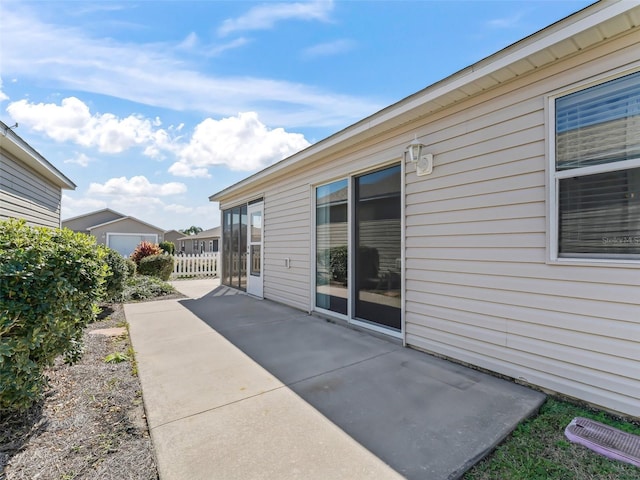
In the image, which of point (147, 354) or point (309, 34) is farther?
point (309, 34)

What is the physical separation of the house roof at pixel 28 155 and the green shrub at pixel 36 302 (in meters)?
4.20

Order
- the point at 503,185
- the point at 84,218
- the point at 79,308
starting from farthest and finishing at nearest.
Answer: the point at 84,218 → the point at 503,185 → the point at 79,308

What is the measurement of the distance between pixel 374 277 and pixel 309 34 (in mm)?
4691

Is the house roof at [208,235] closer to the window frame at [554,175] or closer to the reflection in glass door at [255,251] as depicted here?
the reflection in glass door at [255,251]

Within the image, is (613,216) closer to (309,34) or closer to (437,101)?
(437,101)

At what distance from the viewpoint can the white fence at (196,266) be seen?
38.8 ft

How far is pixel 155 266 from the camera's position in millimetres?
9734

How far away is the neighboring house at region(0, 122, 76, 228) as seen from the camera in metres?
5.55

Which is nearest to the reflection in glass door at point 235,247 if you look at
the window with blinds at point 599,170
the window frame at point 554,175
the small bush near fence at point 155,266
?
the small bush near fence at point 155,266

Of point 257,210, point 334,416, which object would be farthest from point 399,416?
point 257,210

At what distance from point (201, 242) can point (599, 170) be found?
31281mm

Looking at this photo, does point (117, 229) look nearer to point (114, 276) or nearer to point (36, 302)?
point (114, 276)

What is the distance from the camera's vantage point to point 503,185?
9.38 ft

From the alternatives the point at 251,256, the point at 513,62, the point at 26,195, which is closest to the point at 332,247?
the point at 251,256
